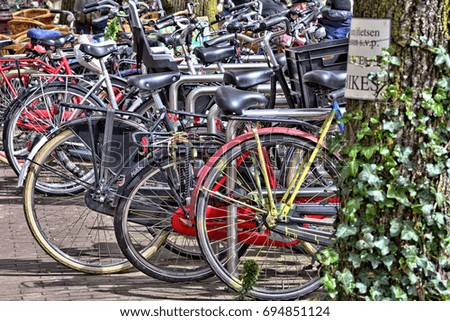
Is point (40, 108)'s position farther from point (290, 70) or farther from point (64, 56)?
point (290, 70)

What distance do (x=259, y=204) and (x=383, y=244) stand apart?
53.9 inches

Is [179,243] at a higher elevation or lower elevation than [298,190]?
lower

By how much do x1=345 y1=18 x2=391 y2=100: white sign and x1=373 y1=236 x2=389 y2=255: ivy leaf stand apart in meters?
0.58

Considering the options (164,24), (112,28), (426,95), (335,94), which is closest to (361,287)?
(426,95)

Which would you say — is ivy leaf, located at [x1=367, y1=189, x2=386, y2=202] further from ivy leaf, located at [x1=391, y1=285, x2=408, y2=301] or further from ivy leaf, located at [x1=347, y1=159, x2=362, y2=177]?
ivy leaf, located at [x1=391, y1=285, x2=408, y2=301]

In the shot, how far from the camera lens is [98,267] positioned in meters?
6.25

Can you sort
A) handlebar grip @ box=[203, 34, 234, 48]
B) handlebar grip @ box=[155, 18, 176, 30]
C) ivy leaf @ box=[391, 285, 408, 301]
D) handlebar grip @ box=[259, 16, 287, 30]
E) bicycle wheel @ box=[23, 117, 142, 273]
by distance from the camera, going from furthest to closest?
handlebar grip @ box=[155, 18, 176, 30], handlebar grip @ box=[203, 34, 234, 48], handlebar grip @ box=[259, 16, 287, 30], bicycle wheel @ box=[23, 117, 142, 273], ivy leaf @ box=[391, 285, 408, 301]

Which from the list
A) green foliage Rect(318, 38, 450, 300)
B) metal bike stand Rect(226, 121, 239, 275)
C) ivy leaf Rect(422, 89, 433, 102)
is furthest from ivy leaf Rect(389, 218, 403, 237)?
metal bike stand Rect(226, 121, 239, 275)

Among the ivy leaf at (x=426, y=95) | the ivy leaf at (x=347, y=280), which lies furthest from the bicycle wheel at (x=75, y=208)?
the ivy leaf at (x=426, y=95)

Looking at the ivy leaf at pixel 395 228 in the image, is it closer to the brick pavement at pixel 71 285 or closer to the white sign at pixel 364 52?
the white sign at pixel 364 52

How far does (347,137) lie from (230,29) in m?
3.96

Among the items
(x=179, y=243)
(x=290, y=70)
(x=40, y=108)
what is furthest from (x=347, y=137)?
(x=40, y=108)

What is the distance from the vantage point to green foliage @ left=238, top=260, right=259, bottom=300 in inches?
211

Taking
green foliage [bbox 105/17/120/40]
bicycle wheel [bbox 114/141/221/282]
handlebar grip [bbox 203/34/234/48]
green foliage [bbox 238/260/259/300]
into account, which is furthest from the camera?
green foliage [bbox 105/17/120/40]
